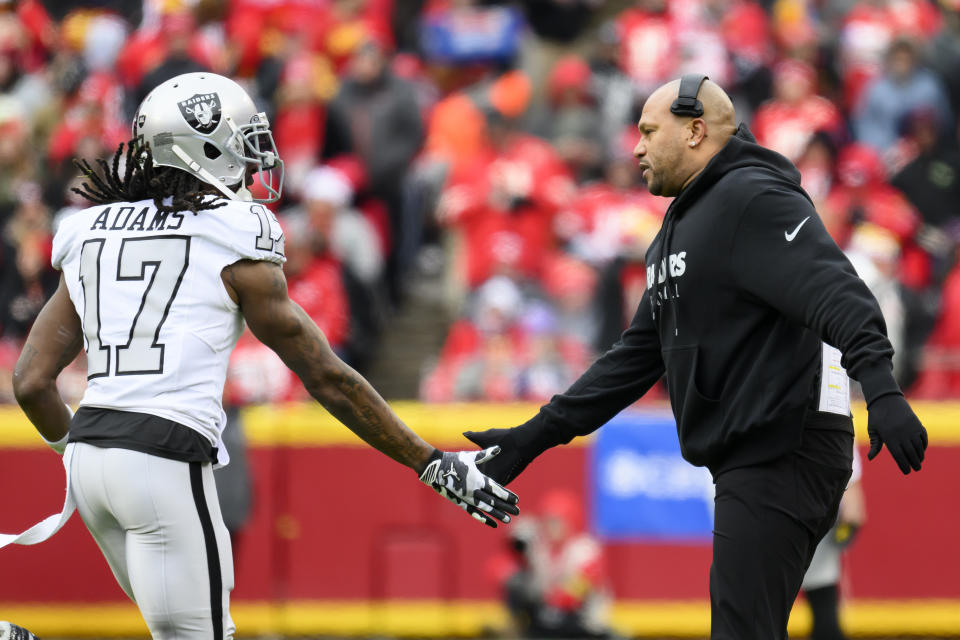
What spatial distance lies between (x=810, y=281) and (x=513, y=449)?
1.37m

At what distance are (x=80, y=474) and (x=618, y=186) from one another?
6.92m

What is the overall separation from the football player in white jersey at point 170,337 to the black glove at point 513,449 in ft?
2.41

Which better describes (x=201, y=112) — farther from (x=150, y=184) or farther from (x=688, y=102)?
(x=688, y=102)

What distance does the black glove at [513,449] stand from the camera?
5020 millimetres

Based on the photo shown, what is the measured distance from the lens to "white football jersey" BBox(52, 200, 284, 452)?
4180mm

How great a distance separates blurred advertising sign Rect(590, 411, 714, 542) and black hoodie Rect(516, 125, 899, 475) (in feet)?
15.7

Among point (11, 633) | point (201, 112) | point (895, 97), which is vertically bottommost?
point (11, 633)

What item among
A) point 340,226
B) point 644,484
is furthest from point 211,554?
point 340,226

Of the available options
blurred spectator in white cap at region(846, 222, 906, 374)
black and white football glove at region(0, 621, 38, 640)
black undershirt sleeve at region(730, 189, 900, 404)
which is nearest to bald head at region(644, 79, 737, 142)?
black undershirt sleeve at region(730, 189, 900, 404)

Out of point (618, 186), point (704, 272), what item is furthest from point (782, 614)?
point (618, 186)

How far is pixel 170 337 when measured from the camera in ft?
13.7

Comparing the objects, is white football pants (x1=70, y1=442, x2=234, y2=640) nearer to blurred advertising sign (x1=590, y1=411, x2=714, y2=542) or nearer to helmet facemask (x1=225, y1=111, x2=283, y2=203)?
helmet facemask (x1=225, y1=111, x2=283, y2=203)

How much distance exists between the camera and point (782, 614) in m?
4.25

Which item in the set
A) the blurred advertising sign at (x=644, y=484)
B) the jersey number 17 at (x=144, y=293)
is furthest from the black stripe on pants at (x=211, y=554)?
the blurred advertising sign at (x=644, y=484)
